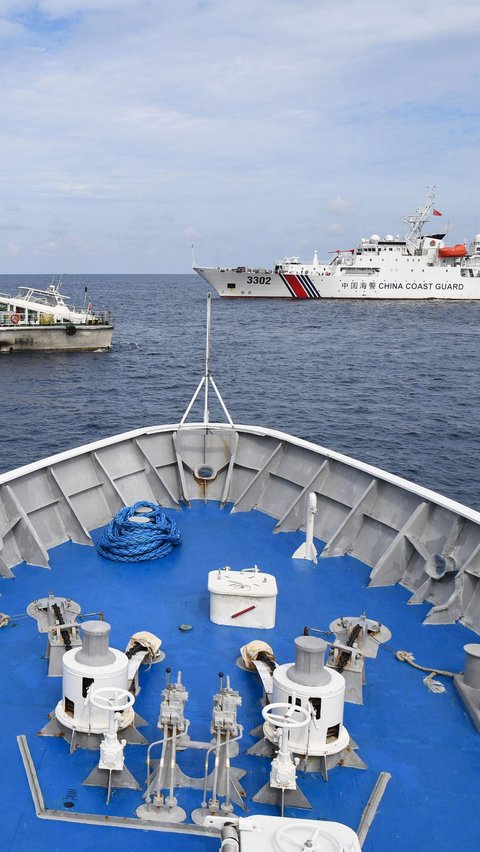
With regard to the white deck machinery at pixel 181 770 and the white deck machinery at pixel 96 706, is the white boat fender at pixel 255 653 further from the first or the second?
the white deck machinery at pixel 96 706

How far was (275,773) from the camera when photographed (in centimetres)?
502

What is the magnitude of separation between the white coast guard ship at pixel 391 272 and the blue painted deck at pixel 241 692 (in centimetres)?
9511

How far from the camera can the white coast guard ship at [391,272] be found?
9925cm

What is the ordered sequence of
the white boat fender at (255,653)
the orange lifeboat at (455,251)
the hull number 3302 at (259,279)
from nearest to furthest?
1. the white boat fender at (255,653)
2. the orange lifeboat at (455,251)
3. the hull number 3302 at (259,279)

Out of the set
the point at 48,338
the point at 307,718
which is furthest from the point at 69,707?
the point at 48,338

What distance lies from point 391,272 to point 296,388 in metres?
61.9

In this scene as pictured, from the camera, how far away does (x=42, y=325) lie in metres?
52.6

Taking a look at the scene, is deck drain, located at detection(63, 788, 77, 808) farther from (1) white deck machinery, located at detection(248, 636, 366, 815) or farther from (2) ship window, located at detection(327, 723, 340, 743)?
(2) ship window, located at detection(327, 723, 340, 743)

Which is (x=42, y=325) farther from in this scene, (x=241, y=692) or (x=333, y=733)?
(x=333, y=733)

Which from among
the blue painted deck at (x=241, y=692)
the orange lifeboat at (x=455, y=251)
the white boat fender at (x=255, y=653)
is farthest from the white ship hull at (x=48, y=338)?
the orange lifeboat at (x=455, y=251)

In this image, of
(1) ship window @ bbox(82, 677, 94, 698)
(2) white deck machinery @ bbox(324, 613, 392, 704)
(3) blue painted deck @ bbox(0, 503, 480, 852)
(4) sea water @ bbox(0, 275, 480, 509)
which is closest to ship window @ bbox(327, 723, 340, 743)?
(3) blue painted deck @ bbox(0, 503, 480, 852)

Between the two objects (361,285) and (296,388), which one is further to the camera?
(361,285)

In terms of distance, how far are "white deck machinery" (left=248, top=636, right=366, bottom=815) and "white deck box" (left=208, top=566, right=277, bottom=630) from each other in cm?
197

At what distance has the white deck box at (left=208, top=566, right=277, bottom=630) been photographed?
752cm
